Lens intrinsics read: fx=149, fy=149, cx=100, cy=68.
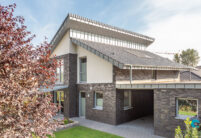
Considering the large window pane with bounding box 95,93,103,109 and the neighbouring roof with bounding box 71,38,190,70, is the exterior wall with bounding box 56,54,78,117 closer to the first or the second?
the neighbouring roof with bounding box 71,38,190,70

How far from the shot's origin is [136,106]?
44.1 feet

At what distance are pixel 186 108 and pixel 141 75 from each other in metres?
5.25

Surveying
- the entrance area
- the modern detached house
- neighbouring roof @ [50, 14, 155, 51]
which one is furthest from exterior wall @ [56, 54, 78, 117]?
neighbouring roof @ [50, 14, 155, 51]

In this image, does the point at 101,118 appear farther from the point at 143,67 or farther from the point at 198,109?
the point at 198,109

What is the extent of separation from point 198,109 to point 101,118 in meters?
6.96

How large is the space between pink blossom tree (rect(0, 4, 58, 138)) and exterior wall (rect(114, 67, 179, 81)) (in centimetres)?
702

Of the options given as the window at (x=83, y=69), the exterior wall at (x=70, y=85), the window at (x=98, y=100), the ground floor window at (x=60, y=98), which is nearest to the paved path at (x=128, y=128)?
the window at (x=98, y=100)

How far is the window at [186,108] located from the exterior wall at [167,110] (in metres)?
0.27

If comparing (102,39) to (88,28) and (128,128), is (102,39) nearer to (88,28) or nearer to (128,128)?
(88,28)

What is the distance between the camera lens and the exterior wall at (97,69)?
461 inches

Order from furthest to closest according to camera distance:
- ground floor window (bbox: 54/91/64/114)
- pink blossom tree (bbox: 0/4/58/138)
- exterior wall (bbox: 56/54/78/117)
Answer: ground floor window (bbox: 54/91/64/114)
exterior wall (bbox: 56/54/78/117)
pink blossom tree (bbox: 0/4/58/138)

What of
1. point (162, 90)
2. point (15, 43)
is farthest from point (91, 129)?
point (15, 43)

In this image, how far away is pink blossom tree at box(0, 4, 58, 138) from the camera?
12.2ft

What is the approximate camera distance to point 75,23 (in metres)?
13.6
